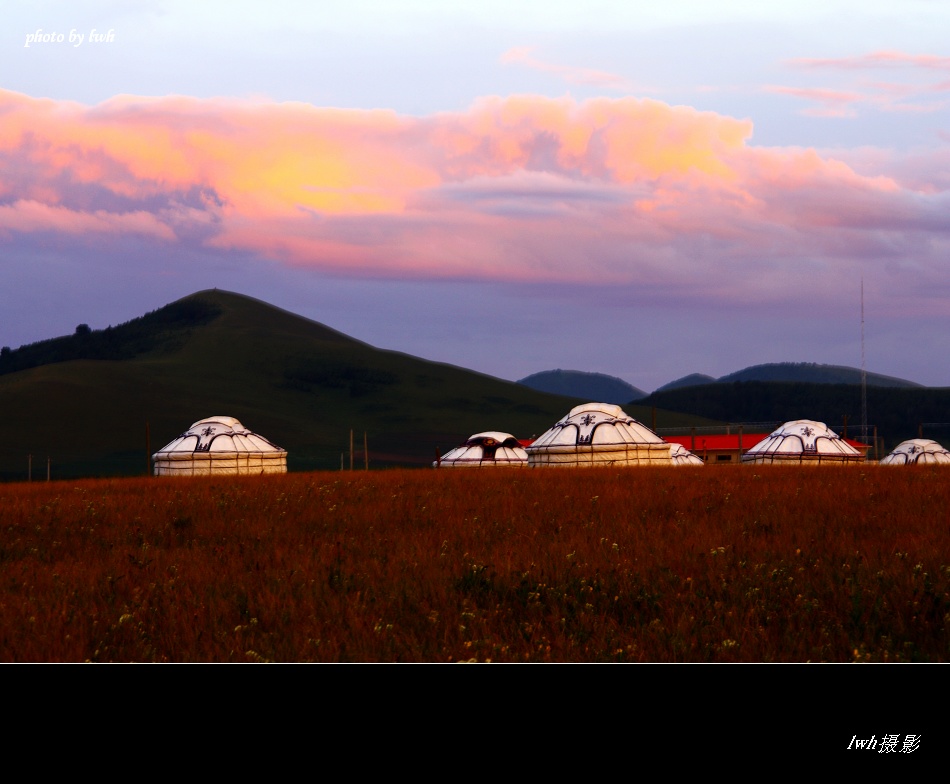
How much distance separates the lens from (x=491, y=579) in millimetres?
8758

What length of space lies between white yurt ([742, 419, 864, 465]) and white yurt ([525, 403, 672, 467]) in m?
13.1

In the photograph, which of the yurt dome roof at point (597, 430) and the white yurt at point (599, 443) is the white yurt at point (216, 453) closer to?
the white yurt at point (599, 443)

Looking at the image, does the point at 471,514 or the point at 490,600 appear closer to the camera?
the point at 490,600

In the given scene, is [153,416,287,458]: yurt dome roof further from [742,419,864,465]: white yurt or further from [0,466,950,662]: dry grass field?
[0,466,950,662]: dry grass field

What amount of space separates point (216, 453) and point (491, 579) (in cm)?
4281

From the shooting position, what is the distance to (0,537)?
13.5 meters

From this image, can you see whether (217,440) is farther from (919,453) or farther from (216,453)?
(919,453)

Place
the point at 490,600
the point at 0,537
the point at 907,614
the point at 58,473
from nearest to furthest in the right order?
the point at 907,614 < the point at 490,600 < the point at 0,537 < the point at 58,473

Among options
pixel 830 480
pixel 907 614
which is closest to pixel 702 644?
pixel 907 614

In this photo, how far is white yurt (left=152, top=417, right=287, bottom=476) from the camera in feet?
162

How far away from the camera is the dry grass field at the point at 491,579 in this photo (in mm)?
6855
